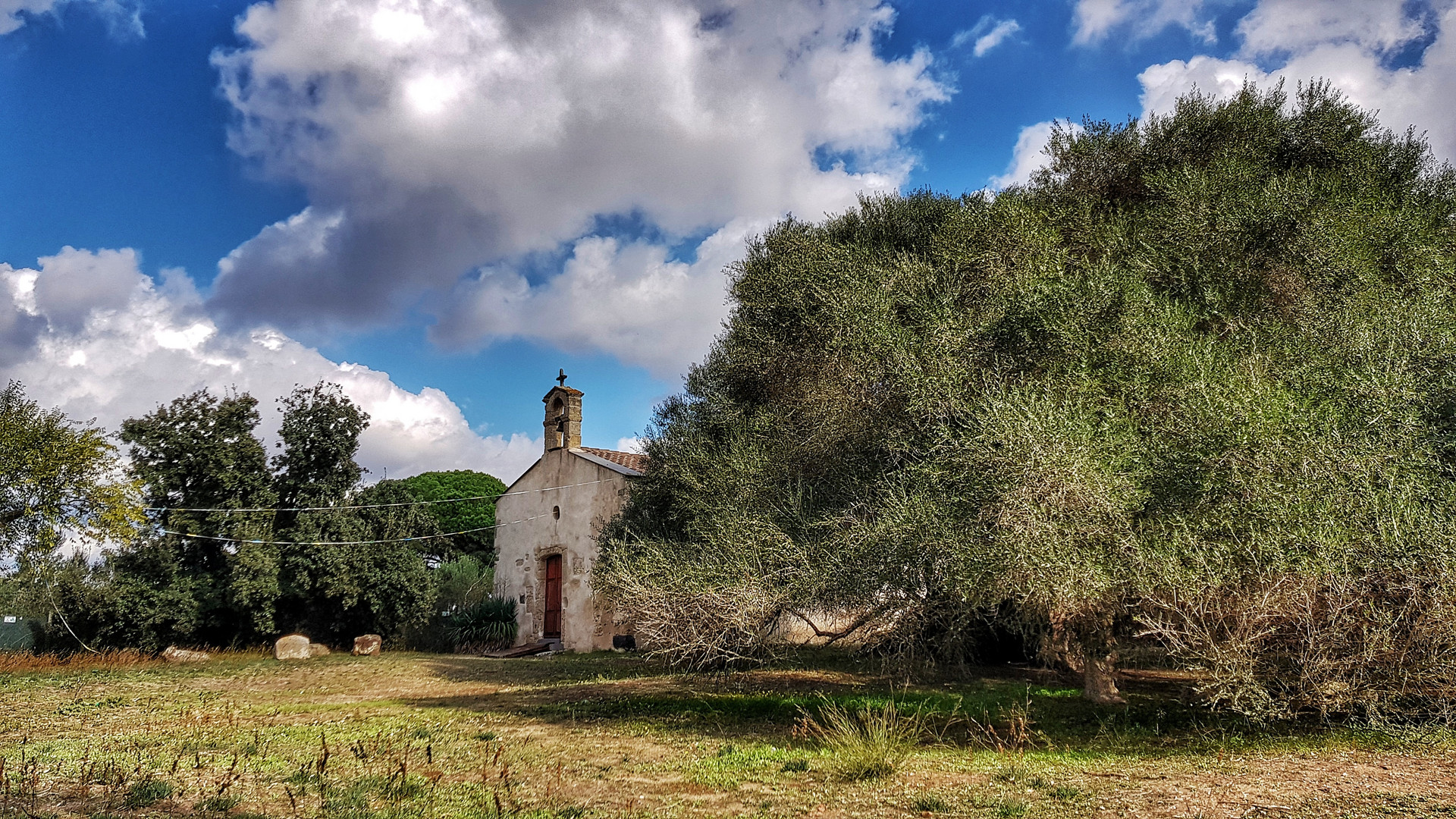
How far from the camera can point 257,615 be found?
61.2 feet

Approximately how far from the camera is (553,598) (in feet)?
70.0

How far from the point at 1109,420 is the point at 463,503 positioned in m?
30.1

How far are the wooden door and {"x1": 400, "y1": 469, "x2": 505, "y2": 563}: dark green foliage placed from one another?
999cm

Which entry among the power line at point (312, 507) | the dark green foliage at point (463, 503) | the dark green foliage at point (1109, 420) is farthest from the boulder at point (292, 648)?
the dark green foliage at point (463, 503)

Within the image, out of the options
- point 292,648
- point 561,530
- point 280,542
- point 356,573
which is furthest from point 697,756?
point 280,542

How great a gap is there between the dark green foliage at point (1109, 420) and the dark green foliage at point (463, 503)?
→ 19.1 m

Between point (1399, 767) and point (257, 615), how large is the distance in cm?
2006

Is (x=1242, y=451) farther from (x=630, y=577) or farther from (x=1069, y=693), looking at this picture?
(x=630, y=577)

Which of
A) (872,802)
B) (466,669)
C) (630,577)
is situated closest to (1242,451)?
(872,802)

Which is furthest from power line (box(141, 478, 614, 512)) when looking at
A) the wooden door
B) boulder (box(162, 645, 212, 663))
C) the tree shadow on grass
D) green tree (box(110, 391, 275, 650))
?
the tree shadow on grass

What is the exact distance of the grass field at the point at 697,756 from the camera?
553 centimetres

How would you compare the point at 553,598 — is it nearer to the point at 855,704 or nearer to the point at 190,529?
the point at 190,529

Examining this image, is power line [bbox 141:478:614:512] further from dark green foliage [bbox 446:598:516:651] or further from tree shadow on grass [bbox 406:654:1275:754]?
tree shadow on grass [bbox 406:654:1275:754]

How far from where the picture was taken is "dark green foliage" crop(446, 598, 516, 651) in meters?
21.4
